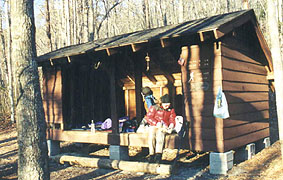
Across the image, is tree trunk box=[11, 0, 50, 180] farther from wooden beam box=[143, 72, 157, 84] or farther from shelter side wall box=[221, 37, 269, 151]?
wooden beam box=[143, 72, 157, 84]

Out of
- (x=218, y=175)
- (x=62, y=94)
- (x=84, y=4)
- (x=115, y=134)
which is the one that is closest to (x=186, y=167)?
(x=218, y=175)

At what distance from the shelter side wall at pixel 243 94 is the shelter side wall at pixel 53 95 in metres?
5.76

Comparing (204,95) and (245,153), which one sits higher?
(204,95)

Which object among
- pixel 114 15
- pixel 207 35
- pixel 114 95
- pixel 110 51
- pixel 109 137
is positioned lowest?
pixel 109 137

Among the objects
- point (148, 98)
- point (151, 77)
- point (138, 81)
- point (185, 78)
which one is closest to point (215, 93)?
point (185, 78)

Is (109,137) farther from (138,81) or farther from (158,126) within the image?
(138,81)

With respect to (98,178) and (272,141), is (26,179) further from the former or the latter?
(272,141)

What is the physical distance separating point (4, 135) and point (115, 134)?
898 centimetres

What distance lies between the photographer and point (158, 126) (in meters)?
7.58

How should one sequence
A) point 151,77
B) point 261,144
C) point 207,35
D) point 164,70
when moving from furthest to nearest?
point 151,77
point 164,70
point 261,144
point 207,35

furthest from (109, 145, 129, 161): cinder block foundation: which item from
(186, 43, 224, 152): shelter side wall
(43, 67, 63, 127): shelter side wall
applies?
(43, 67, 63, 127): shelter side wall

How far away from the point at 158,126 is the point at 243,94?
2.51 metres

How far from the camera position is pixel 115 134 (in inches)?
340

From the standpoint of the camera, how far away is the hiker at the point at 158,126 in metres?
7.37
